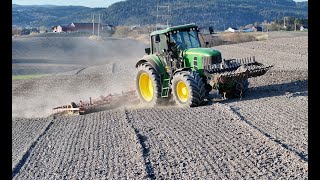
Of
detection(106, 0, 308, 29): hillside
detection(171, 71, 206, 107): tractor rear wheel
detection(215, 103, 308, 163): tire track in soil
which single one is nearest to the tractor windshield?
detection(171, 71, 206, 107): tractor rear wheel

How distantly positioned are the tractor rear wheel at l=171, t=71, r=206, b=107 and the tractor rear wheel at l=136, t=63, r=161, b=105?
77cm

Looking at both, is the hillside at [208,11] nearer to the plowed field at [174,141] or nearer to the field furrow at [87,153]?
the plowed field at [174,141]

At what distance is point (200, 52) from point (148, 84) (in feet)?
8.60

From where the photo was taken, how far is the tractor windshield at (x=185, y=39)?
46.2ft

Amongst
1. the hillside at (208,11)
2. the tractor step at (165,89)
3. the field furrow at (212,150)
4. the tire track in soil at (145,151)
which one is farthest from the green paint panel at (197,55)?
the hillside at (208,11)

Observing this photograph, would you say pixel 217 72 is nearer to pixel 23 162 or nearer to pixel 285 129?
pixel 285 129

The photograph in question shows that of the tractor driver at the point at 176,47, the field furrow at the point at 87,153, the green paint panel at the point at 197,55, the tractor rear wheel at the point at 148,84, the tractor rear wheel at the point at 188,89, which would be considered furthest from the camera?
the tractor rear wheel at the point at 148,84

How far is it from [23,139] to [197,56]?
200 inches

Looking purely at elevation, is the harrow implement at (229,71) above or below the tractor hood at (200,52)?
below

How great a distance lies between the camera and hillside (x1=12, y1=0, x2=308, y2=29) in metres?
138

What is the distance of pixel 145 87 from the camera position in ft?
51.1

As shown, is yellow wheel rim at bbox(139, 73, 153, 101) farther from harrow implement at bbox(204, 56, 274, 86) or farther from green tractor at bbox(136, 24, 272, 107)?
harrow implement at bbox(204, 56, 274, 86)

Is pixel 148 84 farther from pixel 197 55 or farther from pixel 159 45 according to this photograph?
pixel 197 55

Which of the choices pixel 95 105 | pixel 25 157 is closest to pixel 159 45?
pixel 95 105
